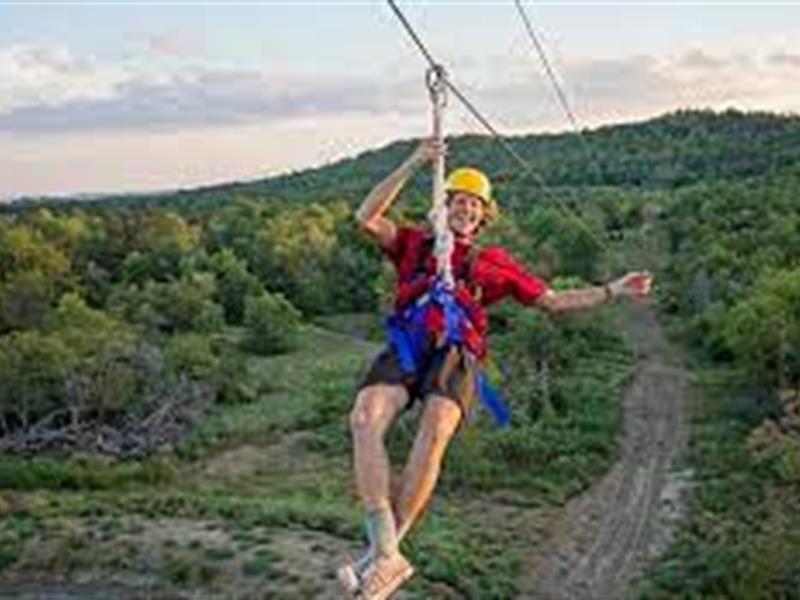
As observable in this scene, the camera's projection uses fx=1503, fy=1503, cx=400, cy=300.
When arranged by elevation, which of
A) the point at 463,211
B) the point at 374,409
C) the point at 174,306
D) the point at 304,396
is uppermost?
the point at 463,211

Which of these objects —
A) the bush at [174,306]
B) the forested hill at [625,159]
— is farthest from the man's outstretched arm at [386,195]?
the forested hill at [625,159]

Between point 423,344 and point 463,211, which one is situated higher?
point 463,211

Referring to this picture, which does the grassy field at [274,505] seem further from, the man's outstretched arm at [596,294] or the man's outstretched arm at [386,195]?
the man's outstretched arm at [386,195]

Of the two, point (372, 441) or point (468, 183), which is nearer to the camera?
point (372, 441)

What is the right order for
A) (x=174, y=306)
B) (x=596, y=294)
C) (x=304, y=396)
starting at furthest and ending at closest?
1. (x=174, y=306)
2. (x=304, y=396)
3. (x=596, y=294)

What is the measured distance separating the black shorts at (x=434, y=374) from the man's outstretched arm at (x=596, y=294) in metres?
0.52

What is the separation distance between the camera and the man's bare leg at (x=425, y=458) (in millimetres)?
6809

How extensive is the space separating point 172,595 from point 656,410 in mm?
19553

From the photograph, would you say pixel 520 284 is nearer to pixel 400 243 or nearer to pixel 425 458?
pixel 400 243

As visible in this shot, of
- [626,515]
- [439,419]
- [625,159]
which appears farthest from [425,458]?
[625,159]

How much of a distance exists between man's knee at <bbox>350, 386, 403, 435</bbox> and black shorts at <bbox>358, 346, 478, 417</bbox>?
0.06 m

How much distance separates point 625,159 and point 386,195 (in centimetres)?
12975

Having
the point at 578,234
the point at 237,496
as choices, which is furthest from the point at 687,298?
the point at 237,496

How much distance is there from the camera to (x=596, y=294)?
7.28 m
